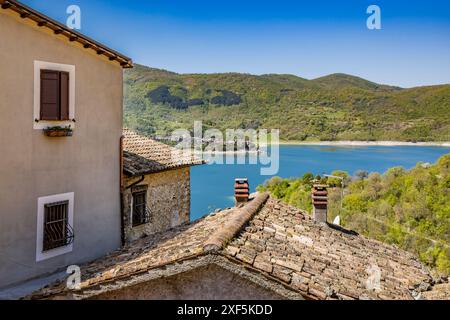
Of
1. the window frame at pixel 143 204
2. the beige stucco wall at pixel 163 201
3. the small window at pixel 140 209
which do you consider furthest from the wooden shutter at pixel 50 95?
the small window at pixel 140 209

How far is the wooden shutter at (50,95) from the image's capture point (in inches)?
383

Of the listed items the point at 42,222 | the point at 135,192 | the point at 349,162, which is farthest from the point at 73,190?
the point at 349,162

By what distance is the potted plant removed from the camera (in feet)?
31.8

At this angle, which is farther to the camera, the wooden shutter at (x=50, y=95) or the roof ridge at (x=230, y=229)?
the wooden shutter at (x=50, y=95)

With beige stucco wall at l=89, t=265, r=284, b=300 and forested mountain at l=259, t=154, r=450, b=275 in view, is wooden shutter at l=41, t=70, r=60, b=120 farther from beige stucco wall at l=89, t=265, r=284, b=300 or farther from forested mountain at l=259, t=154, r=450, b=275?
forested mountain at l=259, t=154, r=450, b=275

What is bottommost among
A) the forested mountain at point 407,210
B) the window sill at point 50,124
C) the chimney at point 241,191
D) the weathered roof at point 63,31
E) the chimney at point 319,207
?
the forested mountain at point 407,210

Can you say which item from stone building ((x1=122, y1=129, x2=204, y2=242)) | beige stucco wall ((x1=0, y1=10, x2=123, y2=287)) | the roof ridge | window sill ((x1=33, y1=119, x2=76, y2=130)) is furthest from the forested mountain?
window sill ((x1=33, y1=119, x2=76, y2=130))

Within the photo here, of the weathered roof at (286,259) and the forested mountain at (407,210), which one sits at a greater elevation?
the weathered roof at (286,259)

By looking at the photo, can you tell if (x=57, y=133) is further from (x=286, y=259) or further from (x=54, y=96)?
(x=286, y=259)

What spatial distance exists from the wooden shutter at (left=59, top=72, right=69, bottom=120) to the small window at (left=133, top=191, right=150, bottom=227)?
3.45 m

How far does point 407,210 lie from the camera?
3347cm

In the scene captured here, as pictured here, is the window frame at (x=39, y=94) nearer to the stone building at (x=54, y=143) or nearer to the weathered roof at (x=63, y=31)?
the stone building at (x=54, y=143)
